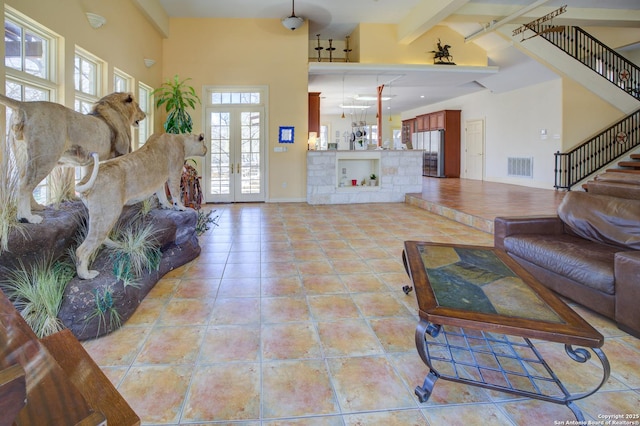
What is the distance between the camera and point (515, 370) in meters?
1.91

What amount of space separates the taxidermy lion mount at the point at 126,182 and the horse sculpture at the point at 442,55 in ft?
21.8

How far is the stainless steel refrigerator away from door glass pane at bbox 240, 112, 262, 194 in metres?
7.10

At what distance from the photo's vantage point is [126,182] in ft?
9.56

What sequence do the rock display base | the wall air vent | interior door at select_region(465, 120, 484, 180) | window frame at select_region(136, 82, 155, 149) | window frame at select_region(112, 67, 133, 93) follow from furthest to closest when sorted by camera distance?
interior door at select_region(465, 120, 484, 180), the wall air vent, window frame at select_region(136, 82, 155, 149), window frame at select_region(112, 67, 133, 93), the rock display base

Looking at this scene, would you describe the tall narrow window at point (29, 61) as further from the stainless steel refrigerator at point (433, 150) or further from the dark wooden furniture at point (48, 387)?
the stainless steel refrigerator at point (433, 150)

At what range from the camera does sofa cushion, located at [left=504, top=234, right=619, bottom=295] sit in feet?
7.73

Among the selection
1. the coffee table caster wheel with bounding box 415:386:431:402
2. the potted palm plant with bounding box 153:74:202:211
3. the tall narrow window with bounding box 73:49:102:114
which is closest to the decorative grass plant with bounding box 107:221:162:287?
the coffee table caster wheel with bounding box 415:386:431:402

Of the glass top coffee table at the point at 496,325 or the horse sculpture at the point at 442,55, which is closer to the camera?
the glass top coffee table at the point at 496,325

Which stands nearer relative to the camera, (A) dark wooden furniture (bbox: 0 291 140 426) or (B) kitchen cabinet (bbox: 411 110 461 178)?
(A) dark wooden furniture (bbox: 0 291 140 426)

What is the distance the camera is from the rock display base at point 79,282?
229 centimetres

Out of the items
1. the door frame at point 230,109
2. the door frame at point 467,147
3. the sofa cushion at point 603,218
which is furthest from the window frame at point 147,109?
the door frame at point 467,147

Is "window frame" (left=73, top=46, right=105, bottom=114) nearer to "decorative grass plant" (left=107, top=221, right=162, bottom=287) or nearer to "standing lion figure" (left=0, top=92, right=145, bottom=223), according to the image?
"standing lion figure" (left=0, top=92, right=145, bottom=223)

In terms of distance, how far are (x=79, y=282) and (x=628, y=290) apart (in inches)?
132

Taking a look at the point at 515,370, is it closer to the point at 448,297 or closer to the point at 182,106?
the point at 448,297
